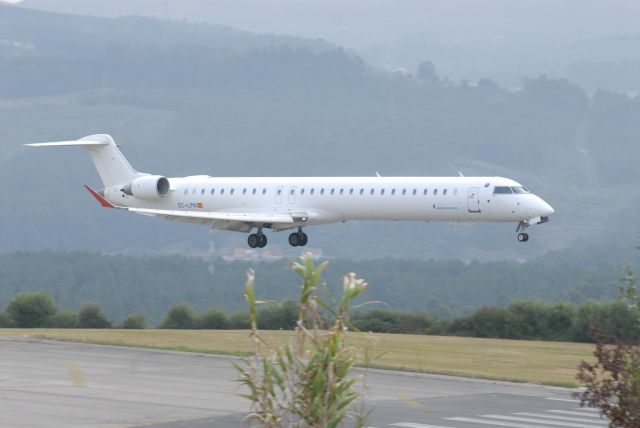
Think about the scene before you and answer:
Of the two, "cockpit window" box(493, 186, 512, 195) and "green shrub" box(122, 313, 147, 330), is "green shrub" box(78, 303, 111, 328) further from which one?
"cockpit window" box(493, 186, 512, 195)

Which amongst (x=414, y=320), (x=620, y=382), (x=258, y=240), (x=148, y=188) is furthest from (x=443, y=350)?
(x=148, y=188)

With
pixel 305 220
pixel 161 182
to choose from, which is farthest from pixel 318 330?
pixel 161 182

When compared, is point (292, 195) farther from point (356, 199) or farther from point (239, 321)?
point (239, 321)

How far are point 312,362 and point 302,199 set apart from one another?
4071 cm

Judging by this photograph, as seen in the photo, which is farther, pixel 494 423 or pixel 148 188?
pixel 148 188

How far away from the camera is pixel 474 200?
155 ft

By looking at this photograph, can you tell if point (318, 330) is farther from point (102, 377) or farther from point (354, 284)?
point (102, 377)

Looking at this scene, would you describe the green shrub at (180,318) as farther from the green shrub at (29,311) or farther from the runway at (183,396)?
the runway at (183,396)

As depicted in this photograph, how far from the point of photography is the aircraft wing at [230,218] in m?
52.1

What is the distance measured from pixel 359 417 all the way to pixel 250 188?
43361mm

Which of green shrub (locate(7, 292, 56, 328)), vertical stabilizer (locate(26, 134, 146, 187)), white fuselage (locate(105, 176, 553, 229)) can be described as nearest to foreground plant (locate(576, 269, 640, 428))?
white fuselage (locate(105, 176, 553, 229))

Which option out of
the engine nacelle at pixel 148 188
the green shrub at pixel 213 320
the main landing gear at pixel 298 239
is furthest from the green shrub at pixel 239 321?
the engine nacelle at pixel 148 188

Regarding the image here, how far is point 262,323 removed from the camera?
49.5 metres

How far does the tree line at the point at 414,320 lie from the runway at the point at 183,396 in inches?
641
